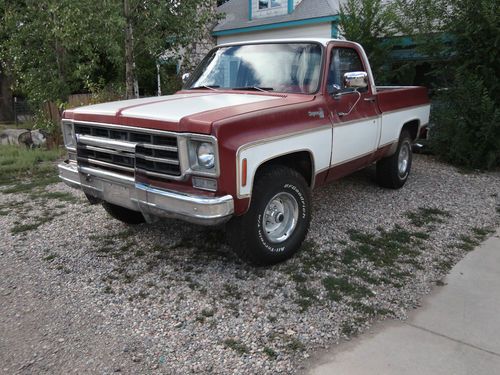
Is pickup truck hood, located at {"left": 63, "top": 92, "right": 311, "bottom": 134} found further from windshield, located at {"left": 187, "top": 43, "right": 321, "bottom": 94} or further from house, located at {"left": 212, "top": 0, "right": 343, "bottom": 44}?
house, located at {"left": 212, "top": 0, "right": 343, "bottom": 44}

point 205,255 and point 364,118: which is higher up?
point 364,118

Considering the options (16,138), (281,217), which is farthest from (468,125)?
(16,138)

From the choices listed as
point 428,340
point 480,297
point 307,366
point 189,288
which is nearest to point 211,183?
point 189,288

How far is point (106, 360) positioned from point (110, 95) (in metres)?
7.88

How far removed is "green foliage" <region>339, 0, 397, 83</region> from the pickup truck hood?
5709mm

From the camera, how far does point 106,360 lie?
291 cm

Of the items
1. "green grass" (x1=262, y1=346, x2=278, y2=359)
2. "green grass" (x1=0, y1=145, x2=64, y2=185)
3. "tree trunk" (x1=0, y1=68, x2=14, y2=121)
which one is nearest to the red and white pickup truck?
"green grass" (x1=262, y1=346, x2=278, y2=359)

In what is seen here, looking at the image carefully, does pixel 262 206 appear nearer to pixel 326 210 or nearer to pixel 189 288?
pixel 189 288

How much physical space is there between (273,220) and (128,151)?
1.38 metres

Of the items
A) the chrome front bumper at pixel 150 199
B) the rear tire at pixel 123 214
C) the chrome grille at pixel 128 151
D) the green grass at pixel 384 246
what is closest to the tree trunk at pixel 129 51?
the rear tire at pixel 123 214

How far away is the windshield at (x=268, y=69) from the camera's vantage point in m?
4.56

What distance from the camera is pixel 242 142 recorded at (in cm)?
348

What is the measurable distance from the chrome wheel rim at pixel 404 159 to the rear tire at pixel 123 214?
3742mm

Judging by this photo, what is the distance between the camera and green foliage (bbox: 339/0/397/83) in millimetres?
9312
